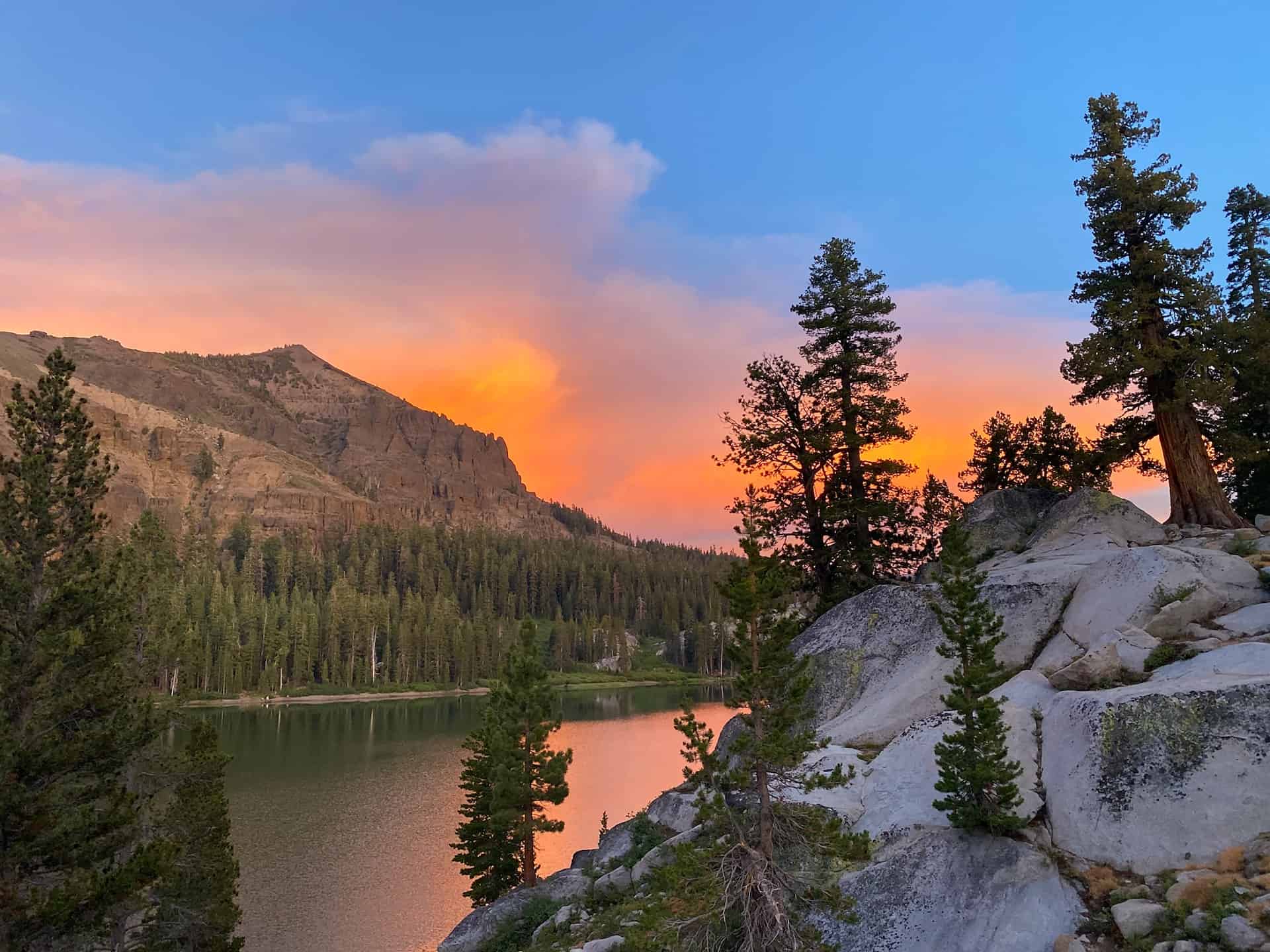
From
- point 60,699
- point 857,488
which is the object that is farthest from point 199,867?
point 857,488

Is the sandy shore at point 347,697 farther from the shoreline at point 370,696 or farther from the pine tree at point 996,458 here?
the pine tree at point 996,458

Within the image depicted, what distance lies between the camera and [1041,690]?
20312 mm

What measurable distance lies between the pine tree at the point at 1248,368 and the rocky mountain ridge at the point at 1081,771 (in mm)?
7193

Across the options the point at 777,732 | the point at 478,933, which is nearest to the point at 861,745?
the point at 777,732

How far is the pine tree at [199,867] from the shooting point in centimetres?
2862

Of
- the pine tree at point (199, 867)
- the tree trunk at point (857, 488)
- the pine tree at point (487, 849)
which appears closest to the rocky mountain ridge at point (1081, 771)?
the tree trunk at point (857, 488)

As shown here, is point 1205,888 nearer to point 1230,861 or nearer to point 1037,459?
point 1230,861

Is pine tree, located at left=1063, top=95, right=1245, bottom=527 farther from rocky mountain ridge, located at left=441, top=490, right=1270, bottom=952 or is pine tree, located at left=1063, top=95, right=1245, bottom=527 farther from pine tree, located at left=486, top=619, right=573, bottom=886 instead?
pine tree, located at left=486, top=619, right=573, bottom=886

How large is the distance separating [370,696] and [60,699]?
147m

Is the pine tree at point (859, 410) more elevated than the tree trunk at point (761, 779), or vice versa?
the pine tree at point (859, 410)

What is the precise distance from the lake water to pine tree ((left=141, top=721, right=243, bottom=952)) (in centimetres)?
975

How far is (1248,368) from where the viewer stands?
35562 mm

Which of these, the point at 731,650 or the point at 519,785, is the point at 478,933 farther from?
the point at 731,650

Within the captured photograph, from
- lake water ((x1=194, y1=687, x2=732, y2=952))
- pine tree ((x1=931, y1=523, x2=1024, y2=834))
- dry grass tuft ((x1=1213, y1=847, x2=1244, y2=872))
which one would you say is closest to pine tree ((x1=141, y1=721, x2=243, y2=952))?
lake water ((x1=194, y1=687, x2=732, y2=952))
